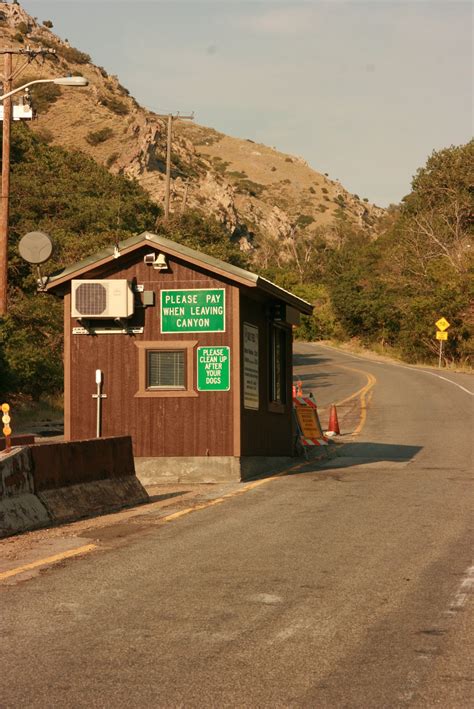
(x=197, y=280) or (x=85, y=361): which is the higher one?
(x=197, y=280)

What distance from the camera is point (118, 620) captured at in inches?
285

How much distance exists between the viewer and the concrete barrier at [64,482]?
441 inches

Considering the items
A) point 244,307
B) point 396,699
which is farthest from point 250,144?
point 396,699

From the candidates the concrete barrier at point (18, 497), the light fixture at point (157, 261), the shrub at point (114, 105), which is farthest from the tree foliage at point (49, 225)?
the shrub at point (114, 105)

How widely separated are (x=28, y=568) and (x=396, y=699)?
470cm

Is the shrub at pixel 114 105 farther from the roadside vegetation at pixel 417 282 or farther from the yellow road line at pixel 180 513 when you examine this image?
the yellow road line at pixel 180 513

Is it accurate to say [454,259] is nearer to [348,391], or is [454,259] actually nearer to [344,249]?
[348,391]

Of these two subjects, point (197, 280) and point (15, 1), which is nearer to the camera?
point (197, 280)

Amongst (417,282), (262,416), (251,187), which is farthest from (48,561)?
(251,187)

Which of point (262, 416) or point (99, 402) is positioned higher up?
point (99, 402)

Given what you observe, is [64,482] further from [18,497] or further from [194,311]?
[194,311]

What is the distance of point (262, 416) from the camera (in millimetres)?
19078

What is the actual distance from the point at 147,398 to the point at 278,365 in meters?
4.17

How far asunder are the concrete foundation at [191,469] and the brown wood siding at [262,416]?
43cm
